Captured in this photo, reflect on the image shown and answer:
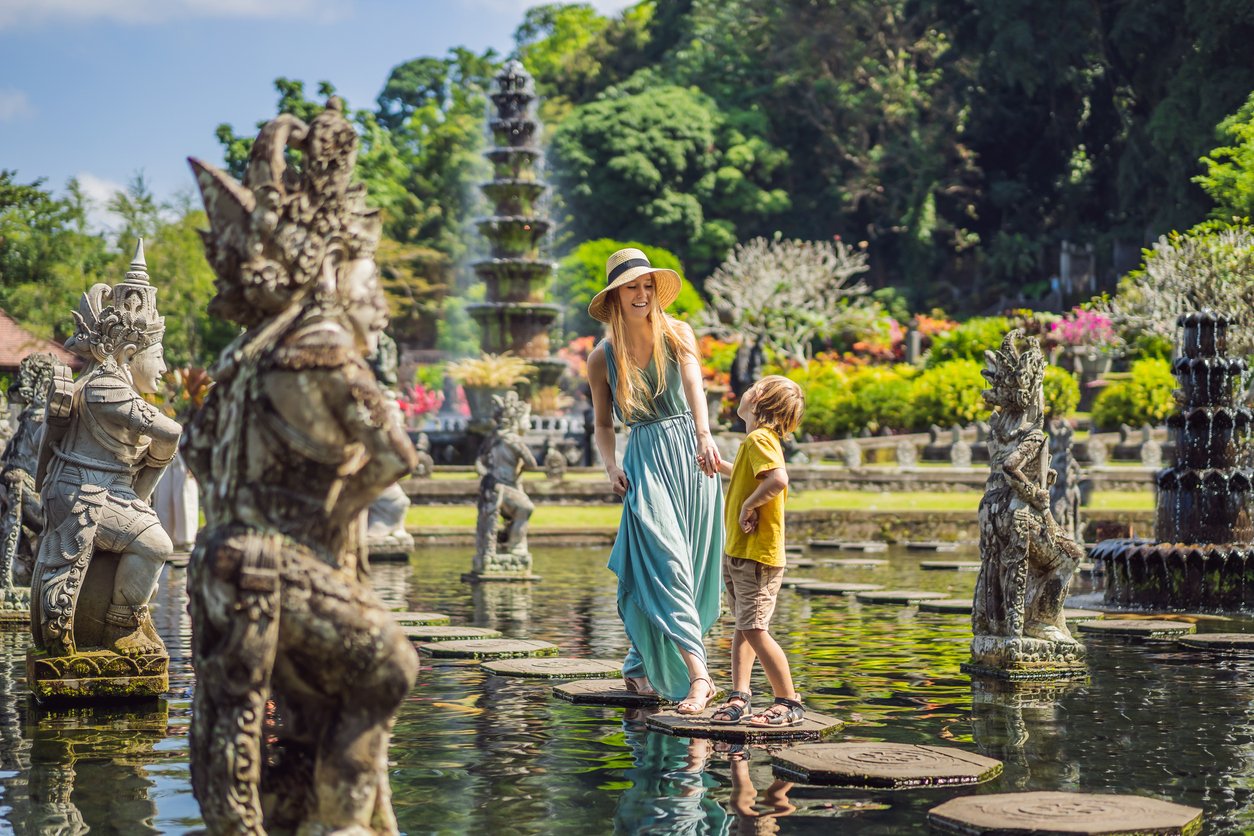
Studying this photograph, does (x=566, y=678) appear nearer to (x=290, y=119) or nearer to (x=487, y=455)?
(x=290, y=119)

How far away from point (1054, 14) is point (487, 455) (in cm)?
4288

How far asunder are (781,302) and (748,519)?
4411 centimetres

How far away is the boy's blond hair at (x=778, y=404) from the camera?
6586 mm

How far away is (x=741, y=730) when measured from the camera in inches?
253

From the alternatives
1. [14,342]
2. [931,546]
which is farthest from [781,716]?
[14,342]

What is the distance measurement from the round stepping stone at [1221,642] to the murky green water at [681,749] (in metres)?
0.34

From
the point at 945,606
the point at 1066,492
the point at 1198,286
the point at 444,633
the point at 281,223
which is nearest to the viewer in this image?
the point at 281,223

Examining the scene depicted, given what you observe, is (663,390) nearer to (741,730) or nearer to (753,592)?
(753,592)

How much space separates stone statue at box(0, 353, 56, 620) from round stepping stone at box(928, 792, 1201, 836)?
729cm

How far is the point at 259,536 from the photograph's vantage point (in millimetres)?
3811

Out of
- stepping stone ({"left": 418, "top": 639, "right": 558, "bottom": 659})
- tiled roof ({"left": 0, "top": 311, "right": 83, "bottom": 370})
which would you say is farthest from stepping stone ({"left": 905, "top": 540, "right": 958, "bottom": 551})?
tiled roof ({"left": 0, "top": 311, "right": 83, "bottom": 370})

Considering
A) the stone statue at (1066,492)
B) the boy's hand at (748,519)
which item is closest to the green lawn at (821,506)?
the stone statue at (1066,492)

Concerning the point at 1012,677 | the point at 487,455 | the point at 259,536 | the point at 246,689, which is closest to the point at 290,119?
the point at 259,536

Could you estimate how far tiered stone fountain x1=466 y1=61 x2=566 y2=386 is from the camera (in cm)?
4059
